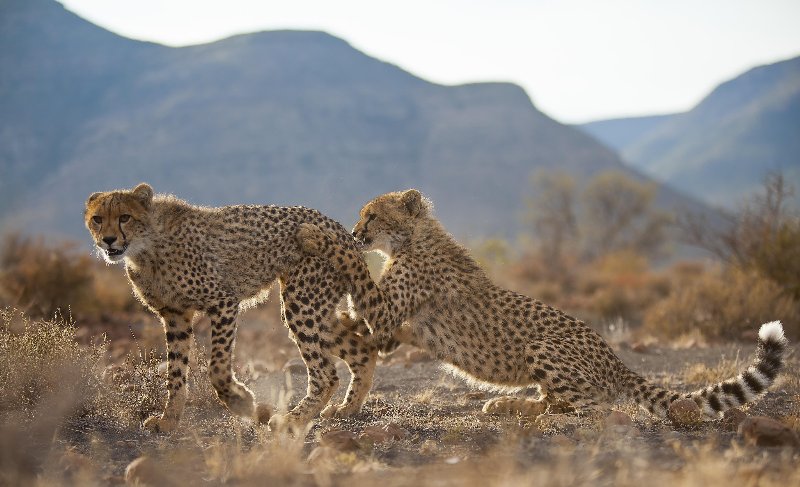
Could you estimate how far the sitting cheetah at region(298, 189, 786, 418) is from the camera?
5520 mm

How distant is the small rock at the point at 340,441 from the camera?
4.32 m

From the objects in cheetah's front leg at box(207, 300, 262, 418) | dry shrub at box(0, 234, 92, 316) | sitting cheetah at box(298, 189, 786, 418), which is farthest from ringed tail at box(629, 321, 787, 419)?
dry shrub at box(0, 234, 92, 316)

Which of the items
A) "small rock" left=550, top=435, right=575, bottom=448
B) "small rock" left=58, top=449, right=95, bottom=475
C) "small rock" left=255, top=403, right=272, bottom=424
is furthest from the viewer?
"small rock" left=255, top=403, right=272, bottom=424

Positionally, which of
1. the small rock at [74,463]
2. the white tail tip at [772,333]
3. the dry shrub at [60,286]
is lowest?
the dry shrub at [60,286]

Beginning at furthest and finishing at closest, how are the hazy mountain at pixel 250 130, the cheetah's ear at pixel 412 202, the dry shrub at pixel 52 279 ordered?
the hazy mountain at pixel 250 130 → the dry shrub at pixel 52 279 → the cheetah's ear at pixel 412 202

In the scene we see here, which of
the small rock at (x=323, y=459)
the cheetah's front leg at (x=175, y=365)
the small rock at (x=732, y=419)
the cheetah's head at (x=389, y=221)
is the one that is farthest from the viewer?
the cheetah's head at (x=389, y=221)

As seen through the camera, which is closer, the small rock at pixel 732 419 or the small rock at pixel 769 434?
the small rock at pixel 769 434

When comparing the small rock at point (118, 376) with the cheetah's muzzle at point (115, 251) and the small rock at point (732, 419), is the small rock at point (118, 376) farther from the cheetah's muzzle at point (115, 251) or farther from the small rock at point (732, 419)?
the small rock at point (732, 419)

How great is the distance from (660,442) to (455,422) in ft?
4.33

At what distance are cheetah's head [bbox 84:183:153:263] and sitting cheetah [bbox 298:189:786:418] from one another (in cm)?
98

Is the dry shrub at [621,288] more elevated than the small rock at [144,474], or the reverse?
the small rock at [144,474]

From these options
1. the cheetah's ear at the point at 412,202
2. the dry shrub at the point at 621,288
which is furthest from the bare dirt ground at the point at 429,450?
the dry shrub at the point at 621,288

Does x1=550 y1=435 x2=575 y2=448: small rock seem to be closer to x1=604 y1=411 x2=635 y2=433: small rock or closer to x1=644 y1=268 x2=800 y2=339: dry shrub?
x1=604 y1=411 x2=635 y2=433: small rock

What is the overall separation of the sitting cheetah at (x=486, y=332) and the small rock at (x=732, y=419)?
347mm
